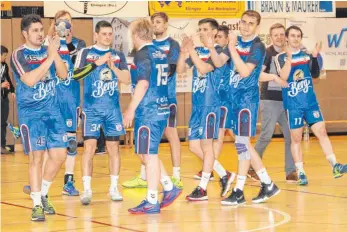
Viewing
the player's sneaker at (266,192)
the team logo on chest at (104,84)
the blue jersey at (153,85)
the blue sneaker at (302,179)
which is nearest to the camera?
the blue jersey at (153,85)

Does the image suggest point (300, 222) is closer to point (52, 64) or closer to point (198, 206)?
point (198, 206)

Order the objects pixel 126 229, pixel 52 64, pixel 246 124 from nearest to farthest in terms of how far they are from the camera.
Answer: pixel 126 229 < pixel 52 64 < pixel 246 124

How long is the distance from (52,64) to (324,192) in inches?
152

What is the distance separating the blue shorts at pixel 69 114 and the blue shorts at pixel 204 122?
1483 millimetres

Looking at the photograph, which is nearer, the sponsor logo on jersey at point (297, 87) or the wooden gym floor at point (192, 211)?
the wooden gym floor at point (192, 211)

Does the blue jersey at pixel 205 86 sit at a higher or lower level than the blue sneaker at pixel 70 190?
Answer: higher

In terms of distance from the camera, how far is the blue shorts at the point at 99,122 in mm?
10008

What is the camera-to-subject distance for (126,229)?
27.0 feet

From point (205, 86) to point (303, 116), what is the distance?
5.15 feet

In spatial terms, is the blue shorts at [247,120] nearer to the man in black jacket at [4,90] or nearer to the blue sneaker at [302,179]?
the blue sneaker at [302,179]

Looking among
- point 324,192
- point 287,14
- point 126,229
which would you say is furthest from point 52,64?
point 287,14

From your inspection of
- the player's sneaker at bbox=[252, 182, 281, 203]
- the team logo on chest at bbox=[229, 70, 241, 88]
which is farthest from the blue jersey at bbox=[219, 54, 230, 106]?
the player's sneaker at bbox=[252, 182, 281, 203]

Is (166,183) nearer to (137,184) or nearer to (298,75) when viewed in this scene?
(137,184)

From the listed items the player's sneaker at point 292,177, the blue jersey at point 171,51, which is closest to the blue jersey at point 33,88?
the blue jersey at point 171,51
